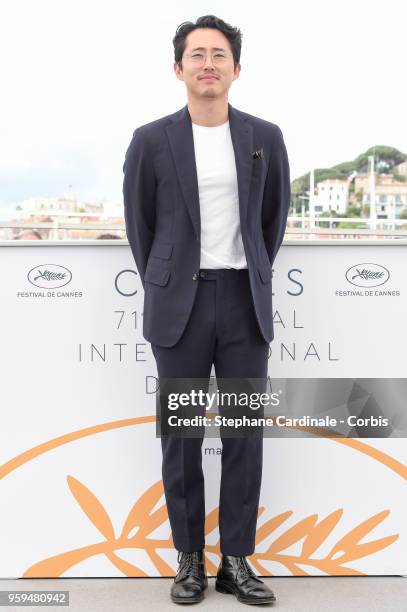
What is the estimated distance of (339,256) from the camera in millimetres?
2498

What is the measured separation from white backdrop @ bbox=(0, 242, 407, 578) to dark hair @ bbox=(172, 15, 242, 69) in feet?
2.14

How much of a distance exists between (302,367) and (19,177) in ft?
118

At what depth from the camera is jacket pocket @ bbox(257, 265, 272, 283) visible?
224 cm

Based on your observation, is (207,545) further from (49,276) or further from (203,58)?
(203,58)

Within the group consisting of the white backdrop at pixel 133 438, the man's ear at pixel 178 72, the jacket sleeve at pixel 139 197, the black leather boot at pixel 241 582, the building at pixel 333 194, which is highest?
the building at pixel 333 194

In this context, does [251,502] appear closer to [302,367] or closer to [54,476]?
[302,367]

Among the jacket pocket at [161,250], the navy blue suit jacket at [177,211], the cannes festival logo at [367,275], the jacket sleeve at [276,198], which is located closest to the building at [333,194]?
the cannes festival logo at [367,275]

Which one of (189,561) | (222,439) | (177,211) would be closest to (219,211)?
(177,211)

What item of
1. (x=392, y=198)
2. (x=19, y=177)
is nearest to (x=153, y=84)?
(x=19, y=177)

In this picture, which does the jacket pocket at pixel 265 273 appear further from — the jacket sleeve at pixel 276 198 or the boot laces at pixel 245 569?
the boot laces at pixel 245 569

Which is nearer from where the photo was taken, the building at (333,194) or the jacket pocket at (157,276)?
the jacket pocket at (157,276)

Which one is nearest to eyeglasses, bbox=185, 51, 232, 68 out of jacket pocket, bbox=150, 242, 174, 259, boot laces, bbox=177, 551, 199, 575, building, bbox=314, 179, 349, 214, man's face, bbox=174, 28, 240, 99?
man's face, bbox=174, 28, 240, 99

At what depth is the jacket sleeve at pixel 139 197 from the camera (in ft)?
7.36

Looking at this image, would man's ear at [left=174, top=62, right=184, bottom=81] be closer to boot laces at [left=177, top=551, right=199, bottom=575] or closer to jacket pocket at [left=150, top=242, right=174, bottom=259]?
jacket pocket at [left=150, top=242, right=174, bottom=259]
